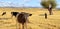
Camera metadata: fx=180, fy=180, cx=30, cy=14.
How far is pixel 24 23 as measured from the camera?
13.5 metres

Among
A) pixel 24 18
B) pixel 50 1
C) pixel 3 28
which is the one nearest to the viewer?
pixel 24 18

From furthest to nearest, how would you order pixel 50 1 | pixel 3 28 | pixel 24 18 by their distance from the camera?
1. pixel 50 1
2. pixel 3 28
3. pixel 24 18

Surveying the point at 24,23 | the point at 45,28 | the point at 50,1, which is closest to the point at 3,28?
the point at 24,23

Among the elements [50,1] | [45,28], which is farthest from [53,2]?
→ [45,28]

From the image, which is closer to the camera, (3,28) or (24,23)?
(24,23)

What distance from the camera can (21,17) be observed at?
508 inches

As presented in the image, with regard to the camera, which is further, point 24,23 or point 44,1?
point 44,1

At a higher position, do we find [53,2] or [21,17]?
[21,17]

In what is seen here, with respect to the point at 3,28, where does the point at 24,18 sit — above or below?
above

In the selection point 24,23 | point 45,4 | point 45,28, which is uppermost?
point 24,23

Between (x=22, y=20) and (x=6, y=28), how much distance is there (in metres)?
2.31

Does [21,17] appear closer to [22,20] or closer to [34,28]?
[22,20]

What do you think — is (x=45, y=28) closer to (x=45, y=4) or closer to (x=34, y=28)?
(x=34, y=28)

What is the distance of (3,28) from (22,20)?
7.99 ft
